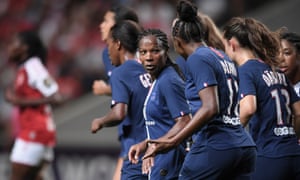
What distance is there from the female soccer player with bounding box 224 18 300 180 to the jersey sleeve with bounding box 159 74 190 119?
49 cm

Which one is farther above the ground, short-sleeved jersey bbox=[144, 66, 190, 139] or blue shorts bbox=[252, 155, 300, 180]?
short-sleeved jersey bbox=[144, 66, 190, 139]

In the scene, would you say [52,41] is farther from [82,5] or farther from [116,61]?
[116,61]

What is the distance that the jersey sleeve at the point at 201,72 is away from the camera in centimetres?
525

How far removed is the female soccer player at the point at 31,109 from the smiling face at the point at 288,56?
3.22m

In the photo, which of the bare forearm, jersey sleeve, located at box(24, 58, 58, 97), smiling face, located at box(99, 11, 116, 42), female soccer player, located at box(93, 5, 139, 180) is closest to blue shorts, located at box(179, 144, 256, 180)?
the bare forearm

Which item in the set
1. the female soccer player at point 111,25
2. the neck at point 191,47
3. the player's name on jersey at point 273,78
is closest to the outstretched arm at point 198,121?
the neck at point 191,47

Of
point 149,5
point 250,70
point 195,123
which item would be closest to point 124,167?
point 250,70

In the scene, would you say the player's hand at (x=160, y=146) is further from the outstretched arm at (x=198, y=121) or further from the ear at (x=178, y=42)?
the ear at (x=178, y=42)

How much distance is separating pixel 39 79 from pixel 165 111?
12.0ft

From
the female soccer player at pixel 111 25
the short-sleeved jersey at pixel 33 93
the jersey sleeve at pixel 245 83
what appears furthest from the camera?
the short-sleeved jersey at pixel 33 93

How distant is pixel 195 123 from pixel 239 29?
1.29m

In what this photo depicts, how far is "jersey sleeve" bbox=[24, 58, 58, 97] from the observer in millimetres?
9391

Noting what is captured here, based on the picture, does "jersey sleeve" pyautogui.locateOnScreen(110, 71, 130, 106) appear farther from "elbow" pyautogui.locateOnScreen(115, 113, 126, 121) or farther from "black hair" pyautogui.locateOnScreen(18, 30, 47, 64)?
"black hair" pyautogui.locateOnScreen(18, 30, 47, 64)

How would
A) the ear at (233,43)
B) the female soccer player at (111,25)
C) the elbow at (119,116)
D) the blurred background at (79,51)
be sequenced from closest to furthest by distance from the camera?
the ear at (233,43) < the elbow at (119,116) < the female soccer player at (111,25) < the blurred background at (79,51)
